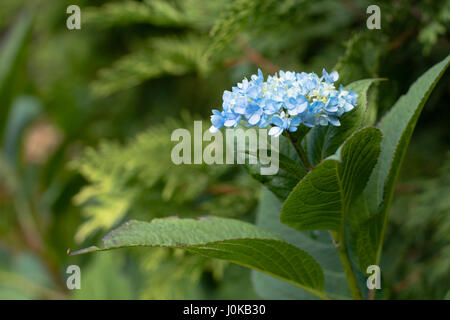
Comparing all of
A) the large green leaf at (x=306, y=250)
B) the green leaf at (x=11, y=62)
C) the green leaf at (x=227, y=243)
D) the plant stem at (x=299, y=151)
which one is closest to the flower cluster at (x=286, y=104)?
the plant stem at (x=299, y=151)

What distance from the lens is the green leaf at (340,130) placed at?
51cm

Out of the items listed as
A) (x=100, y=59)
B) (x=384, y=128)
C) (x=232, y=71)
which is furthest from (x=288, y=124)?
(x=100, y=59)

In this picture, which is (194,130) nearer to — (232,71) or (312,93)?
(232,71)

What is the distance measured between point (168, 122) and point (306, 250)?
28.4 inches

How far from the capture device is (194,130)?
1.11 meters

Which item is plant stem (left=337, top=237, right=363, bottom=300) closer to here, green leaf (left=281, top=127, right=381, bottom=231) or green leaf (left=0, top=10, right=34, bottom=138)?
green leaf (left=281, top=127, right=381, bottom=231)

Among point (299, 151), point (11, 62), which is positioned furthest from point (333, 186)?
point (11, 62)

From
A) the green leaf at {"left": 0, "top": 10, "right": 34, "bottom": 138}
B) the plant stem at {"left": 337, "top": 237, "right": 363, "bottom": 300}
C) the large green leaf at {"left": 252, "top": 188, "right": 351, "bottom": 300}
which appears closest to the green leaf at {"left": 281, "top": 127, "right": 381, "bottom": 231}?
the plant stem at {"left": 337, "top": 237, "right": 363, "bottom": 300}

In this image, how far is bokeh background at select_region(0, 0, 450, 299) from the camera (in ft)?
2.89

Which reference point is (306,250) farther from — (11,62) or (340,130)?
(11,62)

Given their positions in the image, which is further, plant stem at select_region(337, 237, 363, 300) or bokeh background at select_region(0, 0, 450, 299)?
bokeh background at select_region(0, 0, 450, 299)

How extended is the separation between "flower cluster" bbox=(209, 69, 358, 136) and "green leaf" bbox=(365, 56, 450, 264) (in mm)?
87

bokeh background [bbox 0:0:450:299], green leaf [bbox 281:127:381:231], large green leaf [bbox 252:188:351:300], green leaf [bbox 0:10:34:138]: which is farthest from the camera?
green leaf [bbox 0:10:34:138]

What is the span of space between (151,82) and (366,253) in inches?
45.9
